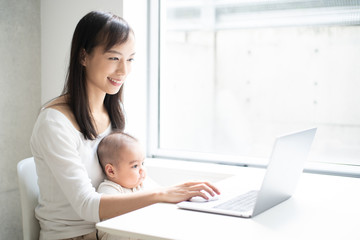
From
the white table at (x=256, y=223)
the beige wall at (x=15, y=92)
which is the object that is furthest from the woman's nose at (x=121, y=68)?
the beige wall at (x=15, y=92)

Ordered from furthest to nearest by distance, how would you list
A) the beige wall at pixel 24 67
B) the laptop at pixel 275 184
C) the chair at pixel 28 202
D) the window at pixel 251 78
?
1. the beige wall at pixel 24 67
2. the window at pixel 251 78
3. the chair at pixel 28 202
4. the laptop at pixel 275 184

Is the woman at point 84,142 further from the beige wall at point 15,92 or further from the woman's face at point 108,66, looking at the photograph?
the beige wall at point 15,92

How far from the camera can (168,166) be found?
8.11 feet

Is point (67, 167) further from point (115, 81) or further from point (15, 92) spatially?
point (15, 92)

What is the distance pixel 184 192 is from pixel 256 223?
274mm

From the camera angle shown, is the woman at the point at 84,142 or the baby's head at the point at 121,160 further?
the baby's head at the point at 121,160

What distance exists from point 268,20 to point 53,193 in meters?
1.44

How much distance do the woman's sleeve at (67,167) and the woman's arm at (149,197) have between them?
32 millimetres

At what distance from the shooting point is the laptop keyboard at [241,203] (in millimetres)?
1316

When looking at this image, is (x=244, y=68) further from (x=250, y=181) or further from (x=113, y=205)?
(x=113, y=205)

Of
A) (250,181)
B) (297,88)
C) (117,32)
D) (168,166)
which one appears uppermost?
(117,32)

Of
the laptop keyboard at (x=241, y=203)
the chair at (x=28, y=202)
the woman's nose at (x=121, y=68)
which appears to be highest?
the woman's nose at (x=121, y=68)

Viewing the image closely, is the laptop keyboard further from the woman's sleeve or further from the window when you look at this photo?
the window

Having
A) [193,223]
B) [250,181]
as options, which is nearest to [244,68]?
[250,181]
